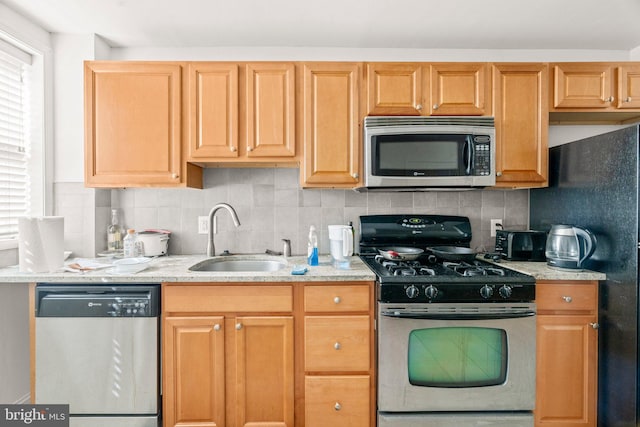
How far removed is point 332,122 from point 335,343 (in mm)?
1303

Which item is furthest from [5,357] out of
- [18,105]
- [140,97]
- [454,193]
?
[454,193]

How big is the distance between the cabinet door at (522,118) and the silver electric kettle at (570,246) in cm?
40

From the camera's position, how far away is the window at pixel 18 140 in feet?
6.52

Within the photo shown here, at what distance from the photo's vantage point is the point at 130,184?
2094 millimetres

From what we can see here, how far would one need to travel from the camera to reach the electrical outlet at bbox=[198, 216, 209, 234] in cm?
244

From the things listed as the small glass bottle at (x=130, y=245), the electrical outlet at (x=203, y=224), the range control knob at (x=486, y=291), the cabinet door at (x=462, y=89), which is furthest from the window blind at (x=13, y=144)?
the range control knob at (x=486, y=291)

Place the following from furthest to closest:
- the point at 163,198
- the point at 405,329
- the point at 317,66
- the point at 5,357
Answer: the point at 163,198
the point at 317,66
the point at 5,357
the point at 405,329

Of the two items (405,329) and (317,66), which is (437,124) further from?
(405,329)

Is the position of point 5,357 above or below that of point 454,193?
below

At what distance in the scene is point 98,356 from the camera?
1724 millimetres

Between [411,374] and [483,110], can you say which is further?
[483,110]

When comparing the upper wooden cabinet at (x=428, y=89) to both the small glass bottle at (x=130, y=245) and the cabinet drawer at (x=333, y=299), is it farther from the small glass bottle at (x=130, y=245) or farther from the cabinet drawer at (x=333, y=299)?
the small glass bottle at (x=130, y=245)

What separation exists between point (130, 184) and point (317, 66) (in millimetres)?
1387

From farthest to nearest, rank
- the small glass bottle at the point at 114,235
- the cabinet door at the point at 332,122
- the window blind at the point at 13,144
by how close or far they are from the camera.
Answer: the small glass bottle at the point at 114,235 < the cabinet door at the point at 332,122 < the window blind at the point at 13,144
